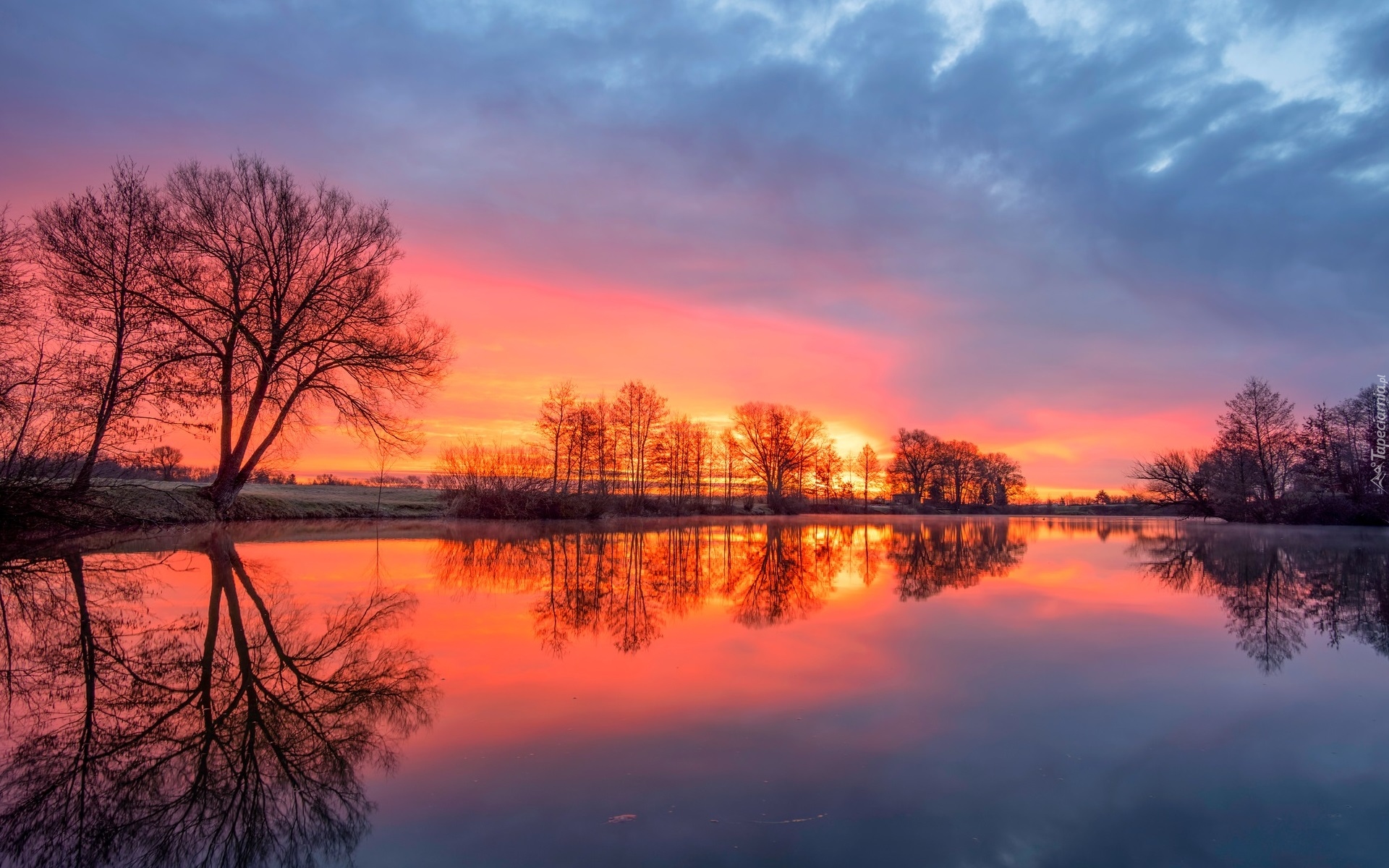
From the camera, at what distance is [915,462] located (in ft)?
233

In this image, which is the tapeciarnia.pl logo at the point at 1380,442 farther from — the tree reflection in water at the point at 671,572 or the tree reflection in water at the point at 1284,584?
the tree reflection in water at the point at 671,572

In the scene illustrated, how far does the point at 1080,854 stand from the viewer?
235 cm

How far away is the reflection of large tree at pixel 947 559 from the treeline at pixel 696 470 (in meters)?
15.2

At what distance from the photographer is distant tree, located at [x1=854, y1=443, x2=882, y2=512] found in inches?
2724

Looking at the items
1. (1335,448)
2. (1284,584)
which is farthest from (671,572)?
(1335,448)

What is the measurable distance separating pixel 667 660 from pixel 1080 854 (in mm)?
3038

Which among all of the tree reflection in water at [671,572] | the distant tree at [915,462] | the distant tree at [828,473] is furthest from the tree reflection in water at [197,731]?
the distant tree at [915,462]

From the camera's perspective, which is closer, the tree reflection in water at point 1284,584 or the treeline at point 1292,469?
the tree reflection in water at point 1284,584

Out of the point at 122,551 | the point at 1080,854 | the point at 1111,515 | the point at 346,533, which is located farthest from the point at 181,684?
the point at 1111,515

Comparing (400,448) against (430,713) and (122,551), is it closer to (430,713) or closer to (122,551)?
(122,551)

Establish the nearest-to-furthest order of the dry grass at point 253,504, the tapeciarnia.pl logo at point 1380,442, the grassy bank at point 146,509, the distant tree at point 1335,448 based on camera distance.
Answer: the grassy bank at point 146,509 → the dry grass at point 253,504 → the tapeciarnia.pl logo at point 1380,442 → the distant tree at point 1335,448

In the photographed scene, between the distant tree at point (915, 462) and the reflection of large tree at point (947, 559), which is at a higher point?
the distant tree at point (915, 462)

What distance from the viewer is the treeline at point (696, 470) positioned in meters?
28.2

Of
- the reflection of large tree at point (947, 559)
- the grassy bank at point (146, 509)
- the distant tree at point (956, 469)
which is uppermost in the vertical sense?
the distant tree at point (956, 469)
